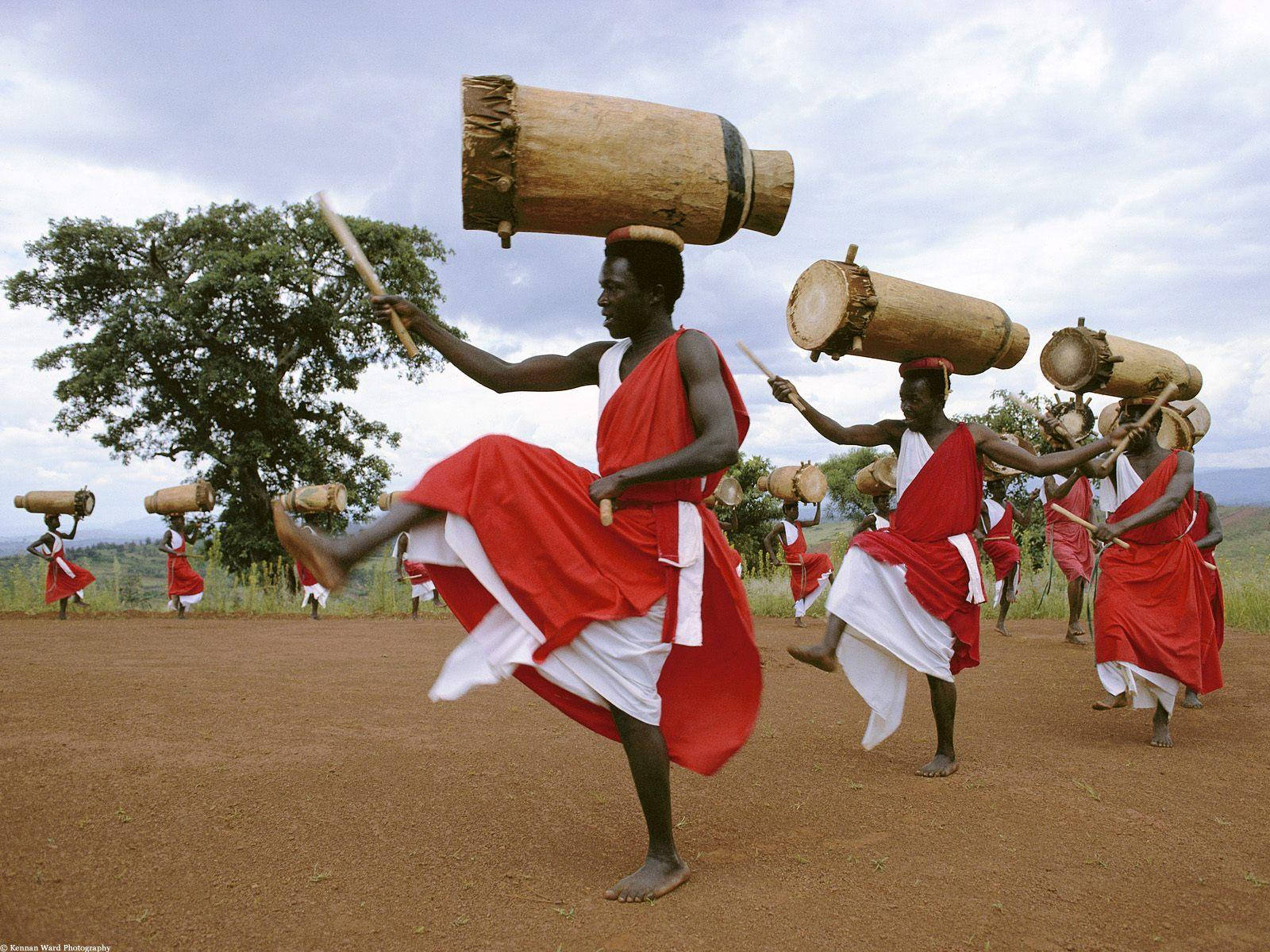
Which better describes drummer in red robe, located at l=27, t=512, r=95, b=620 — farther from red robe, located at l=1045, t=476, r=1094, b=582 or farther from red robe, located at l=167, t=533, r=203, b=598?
red robe, located at l=1045, t=476, r=1094, b=582

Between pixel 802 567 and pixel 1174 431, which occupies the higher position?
pixel 1174 431

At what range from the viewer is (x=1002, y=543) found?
10125 mm

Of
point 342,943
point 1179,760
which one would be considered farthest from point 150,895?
point 1179,760

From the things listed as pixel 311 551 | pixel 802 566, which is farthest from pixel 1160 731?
pixel 802 566

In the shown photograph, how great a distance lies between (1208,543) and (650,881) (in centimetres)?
506

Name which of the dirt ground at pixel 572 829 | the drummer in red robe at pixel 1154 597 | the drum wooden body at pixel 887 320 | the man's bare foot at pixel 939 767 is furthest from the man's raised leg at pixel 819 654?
the drummer in red robe at pixel 1154 597

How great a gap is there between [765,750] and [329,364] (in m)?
16.4

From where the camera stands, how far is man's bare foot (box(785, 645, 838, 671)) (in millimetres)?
4066

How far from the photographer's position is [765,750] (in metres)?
4.71

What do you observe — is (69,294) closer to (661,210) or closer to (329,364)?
(329,364)

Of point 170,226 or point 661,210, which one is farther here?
point 170,226

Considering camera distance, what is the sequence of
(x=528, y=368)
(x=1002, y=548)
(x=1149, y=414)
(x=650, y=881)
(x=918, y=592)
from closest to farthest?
(x=650, y=881)
(x=528, y=368)
(x=918, y=592)
(x=1149, y=414)
(x=1002, y=548)

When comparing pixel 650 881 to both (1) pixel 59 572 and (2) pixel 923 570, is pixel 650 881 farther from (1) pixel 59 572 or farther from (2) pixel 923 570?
(1) pixel 59 572

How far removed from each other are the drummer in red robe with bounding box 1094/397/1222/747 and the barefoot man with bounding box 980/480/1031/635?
462 cm
